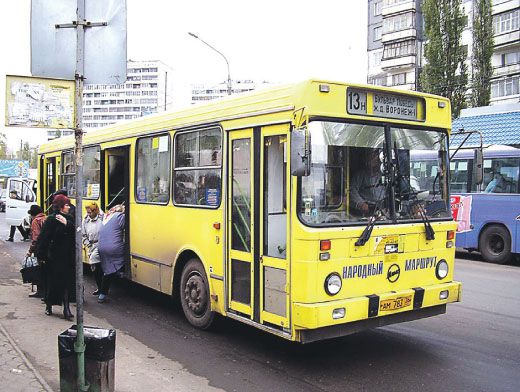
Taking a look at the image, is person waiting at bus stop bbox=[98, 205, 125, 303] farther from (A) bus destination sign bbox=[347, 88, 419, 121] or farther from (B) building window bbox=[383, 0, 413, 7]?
(B) building window bbox=[383, 0, 413, 7]

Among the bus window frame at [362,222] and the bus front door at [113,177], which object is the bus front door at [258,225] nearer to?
the bus window frame at [362,222]

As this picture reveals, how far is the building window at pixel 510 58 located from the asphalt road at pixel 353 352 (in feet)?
133

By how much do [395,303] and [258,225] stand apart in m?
1.61

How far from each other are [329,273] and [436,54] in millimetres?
34016

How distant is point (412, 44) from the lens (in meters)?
49.4

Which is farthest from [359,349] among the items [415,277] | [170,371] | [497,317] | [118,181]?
[118,181]

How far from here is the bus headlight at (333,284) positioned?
→ 540cm

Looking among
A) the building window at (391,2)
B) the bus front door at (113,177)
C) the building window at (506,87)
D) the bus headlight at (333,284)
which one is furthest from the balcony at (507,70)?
the bus headlight at (333,284)

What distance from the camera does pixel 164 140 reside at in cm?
805

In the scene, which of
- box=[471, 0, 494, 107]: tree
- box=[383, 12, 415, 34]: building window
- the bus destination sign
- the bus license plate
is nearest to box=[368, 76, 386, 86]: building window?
box=[383, 12, 415, 34]: building window

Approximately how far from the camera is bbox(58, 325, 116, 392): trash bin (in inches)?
182

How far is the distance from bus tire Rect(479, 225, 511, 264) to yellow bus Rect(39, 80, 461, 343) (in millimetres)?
8370

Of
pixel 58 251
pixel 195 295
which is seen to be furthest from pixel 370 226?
pixel 58 251

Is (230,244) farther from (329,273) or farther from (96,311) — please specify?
(96,311)
